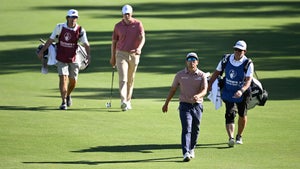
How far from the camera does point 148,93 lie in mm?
26078

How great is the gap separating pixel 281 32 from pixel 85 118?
2009 cm

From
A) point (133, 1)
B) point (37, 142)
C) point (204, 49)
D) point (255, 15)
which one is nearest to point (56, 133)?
point (37, 142)

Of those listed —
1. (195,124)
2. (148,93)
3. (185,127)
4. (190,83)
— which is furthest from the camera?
(148,93)

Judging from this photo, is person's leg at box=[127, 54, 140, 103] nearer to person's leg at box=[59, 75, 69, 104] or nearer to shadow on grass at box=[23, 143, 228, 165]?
person's leg at box=[59, 75, 69, 104]

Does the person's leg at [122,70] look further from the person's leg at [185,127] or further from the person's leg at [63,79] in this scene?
the person's leg at [185,127]

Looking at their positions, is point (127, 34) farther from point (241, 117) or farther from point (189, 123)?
point (189, 123)

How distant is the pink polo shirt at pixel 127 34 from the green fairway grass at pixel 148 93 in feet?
4.55

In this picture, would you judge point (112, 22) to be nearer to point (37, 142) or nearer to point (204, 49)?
point (204, 49)

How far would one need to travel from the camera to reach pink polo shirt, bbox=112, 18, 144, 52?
2241cm

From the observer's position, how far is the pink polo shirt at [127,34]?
22406 mm

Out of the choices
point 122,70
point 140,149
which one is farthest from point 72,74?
point 140,149

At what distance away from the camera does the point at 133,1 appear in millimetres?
50469

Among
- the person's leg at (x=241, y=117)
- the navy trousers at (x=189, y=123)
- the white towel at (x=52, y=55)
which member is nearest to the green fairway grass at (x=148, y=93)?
the person's leg at (x=241, y=117)

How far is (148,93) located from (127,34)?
3.92 metres
